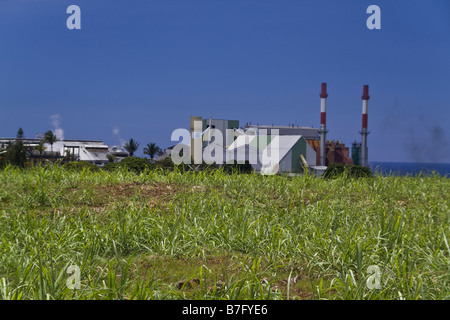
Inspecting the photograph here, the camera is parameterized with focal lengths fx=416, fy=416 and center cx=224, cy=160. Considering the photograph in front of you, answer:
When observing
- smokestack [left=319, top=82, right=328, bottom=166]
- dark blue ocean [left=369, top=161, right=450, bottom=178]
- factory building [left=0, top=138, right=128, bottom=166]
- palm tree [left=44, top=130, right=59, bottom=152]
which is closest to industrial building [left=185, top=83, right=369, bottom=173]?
smokestack [left=319, top=82, right=328, bottom=166]

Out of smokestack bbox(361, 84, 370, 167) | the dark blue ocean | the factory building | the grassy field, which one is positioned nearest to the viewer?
the grassy field

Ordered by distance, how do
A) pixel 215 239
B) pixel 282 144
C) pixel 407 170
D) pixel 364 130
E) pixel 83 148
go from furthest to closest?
1. pixel 83 148
2. pixel 364 130
3. pixel 282 144
4. pixel 407 170
5. pixel 215 239

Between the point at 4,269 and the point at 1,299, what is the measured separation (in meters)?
1.09

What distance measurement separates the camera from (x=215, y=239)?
5.91 meters

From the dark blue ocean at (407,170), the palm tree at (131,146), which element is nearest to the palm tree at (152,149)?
the palm tree at (131,146)

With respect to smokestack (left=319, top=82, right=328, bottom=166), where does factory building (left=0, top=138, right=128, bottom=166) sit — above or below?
below

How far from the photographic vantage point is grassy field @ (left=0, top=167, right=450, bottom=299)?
13.8ft

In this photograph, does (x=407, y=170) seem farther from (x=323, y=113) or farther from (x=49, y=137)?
(x=49, y=137)

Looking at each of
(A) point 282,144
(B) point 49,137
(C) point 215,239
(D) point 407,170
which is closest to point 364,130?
(A) point 282,144

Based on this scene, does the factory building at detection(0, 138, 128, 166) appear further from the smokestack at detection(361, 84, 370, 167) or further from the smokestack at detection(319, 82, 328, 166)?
the smokestack at detection(361, 84, 370, 167)

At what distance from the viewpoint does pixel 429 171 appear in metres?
12.5

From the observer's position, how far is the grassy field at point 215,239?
4.20 metres
